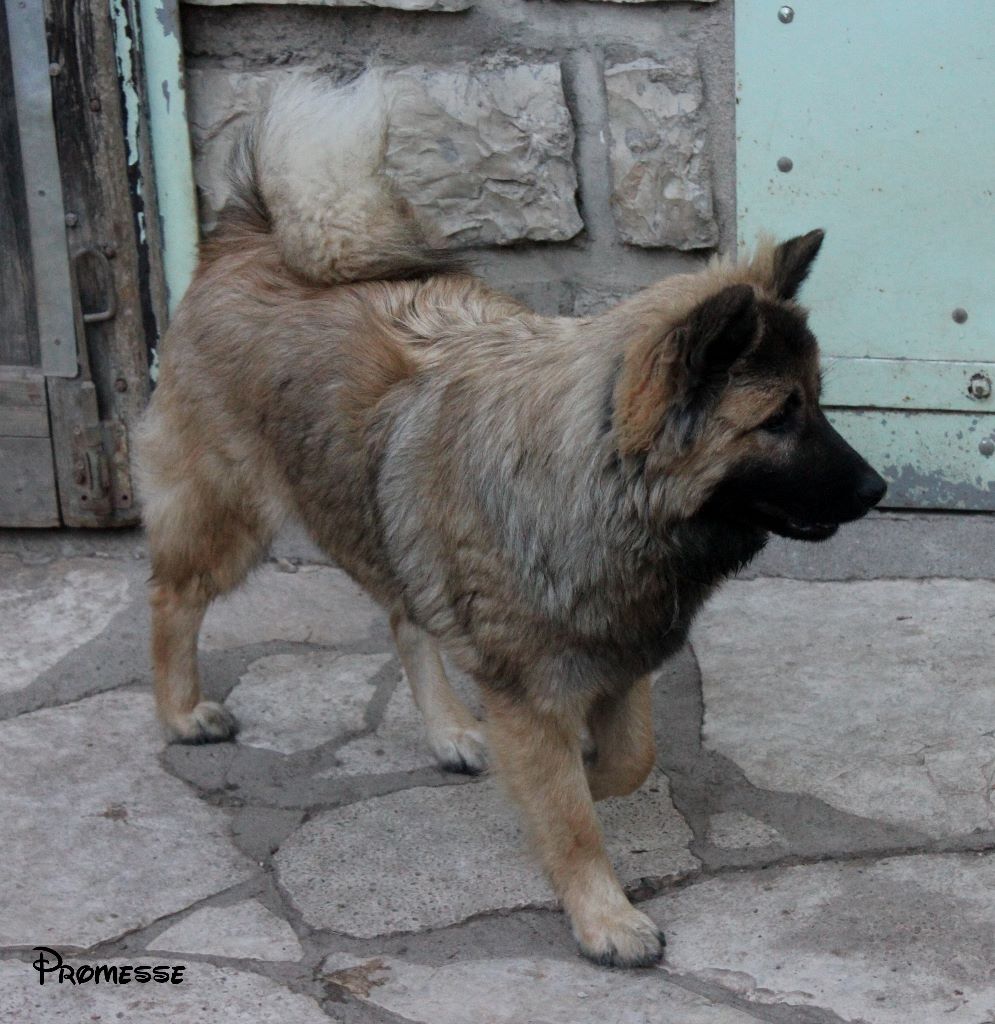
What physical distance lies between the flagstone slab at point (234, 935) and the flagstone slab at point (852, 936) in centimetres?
75

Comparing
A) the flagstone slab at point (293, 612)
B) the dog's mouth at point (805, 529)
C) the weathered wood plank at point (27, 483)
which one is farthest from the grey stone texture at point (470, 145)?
the dog's mouth at point (805, 529)

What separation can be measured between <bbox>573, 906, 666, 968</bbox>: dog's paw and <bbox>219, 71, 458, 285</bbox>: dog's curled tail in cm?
157

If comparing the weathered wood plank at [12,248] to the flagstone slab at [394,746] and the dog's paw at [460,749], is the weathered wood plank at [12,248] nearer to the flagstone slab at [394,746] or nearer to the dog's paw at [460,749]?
the flagstone slab at [394,746]

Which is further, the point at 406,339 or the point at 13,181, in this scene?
the point at 13,181

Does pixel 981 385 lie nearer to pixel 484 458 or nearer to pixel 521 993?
pixel 484 458

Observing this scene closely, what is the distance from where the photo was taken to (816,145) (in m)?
4.18

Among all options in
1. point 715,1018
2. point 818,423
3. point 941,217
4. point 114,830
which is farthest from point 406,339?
point 941,217

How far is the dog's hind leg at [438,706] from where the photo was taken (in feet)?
11.7

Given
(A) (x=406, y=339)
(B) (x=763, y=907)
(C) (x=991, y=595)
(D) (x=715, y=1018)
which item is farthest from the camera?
(C) (x=991, y=595)

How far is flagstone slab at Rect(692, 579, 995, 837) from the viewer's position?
3.31 meters

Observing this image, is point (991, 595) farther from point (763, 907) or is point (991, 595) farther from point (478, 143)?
point (478, 143)

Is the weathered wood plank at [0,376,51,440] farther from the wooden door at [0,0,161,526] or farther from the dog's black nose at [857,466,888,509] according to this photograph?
the dog's black nose at [857,466,888,509]

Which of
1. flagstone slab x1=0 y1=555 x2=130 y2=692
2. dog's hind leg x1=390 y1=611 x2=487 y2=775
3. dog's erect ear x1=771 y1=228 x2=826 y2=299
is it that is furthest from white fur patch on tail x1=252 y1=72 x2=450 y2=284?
flagstone slab x1=0 y1=555 x2=130 y2=692

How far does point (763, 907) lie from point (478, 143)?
237 centimetres
